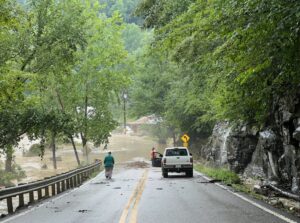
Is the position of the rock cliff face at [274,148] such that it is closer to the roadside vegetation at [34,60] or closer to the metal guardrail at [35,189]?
the metal guardrail at [35,189]

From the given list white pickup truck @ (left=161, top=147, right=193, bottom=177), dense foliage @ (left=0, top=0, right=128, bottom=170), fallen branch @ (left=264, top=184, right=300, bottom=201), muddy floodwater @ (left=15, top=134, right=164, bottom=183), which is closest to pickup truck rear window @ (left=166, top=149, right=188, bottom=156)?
white pickup truck @ (left=161, top=147, right=193, bottom=177)

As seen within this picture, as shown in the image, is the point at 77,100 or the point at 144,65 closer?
the point at 77,100

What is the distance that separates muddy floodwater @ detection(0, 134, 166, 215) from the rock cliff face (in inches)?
741

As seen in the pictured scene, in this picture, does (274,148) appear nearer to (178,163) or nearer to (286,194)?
(286,194)

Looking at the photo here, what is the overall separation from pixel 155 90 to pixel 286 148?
148 ft

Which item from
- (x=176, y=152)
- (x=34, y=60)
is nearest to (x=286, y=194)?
(x=176, y=152)

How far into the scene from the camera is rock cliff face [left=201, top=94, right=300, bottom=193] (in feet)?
47.1

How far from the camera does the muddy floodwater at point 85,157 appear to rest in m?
46.1

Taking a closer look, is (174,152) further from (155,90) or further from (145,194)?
(155,90)

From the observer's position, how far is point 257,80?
1270 cm

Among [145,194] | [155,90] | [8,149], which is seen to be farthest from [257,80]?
[155,90]

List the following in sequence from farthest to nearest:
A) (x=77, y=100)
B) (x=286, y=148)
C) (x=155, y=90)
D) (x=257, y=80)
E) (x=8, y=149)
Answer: (x=155, y=90), (x=77, y=100), (x=8, y=149), (x=286, y=148), (x=257, y=80)

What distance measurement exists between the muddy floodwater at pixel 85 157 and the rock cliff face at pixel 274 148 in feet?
61.7

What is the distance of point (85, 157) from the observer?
1914 inches
